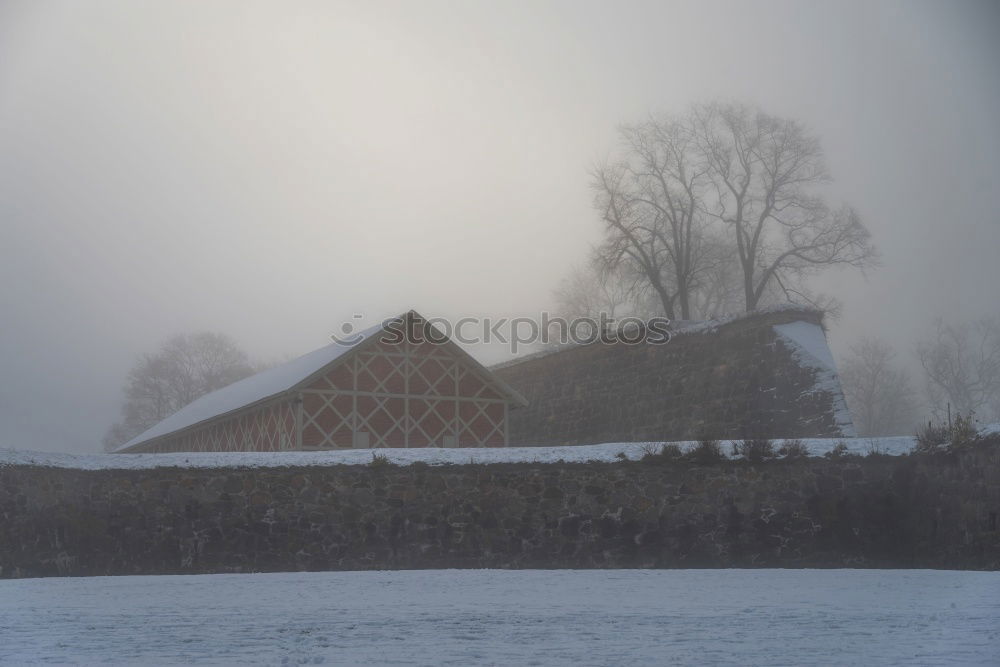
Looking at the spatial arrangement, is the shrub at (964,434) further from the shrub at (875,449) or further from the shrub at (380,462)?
the shrub at (380,462)

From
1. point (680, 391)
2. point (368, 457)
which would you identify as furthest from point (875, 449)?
point (680, 391)

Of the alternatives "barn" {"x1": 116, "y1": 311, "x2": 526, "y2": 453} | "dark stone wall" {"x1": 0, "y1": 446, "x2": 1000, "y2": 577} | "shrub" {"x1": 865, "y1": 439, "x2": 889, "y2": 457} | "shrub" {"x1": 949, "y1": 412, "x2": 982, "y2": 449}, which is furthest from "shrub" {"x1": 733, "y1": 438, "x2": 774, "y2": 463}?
"barn" {"x1": 116, "y1": 311, "x2": 526, "y2": 453}

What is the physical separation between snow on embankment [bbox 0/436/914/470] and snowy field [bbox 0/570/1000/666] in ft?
7.57

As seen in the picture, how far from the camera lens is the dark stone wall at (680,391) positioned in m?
23.1

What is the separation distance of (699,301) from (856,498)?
1296 inches

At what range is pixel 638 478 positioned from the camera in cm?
1345

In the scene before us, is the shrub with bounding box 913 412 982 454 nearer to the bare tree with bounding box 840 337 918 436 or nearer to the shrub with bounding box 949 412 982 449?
the shrub with bounding box 949 412 982 449

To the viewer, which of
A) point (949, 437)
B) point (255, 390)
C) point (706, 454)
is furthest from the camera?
point (255, 390)

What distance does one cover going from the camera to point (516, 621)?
25.5 feet

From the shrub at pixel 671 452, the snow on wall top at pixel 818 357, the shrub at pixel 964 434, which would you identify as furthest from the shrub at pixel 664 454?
the snow on wall top at pixel 818 357

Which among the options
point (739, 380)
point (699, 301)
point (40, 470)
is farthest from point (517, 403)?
point (699, 301)

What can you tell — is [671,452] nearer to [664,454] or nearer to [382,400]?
[664,454]

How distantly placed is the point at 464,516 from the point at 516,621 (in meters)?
5.64

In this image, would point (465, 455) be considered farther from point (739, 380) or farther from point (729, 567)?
point (739, 380)
